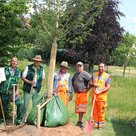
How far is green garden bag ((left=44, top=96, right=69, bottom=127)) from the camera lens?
896 centimetres

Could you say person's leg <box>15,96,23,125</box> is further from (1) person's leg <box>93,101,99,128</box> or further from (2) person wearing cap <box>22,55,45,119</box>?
(1) person's leg <box>93,101,99,128</box>

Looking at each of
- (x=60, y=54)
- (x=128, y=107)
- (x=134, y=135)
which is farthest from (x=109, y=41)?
(x=134, y=135)

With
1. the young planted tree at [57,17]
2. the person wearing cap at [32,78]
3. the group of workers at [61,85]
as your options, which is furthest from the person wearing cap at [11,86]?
the young planted tree at [57,17]

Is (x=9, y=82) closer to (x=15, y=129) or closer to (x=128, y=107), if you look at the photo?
(x=15, y=129)

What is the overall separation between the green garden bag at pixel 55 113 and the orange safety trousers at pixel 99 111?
1166mm

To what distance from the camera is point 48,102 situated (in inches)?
359

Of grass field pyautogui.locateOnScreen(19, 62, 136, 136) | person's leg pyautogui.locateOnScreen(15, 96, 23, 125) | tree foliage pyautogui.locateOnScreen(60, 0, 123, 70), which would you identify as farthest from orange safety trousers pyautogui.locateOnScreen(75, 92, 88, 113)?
tree foliage pyautogui.locateOnScreen(60, 0, 123, 70)

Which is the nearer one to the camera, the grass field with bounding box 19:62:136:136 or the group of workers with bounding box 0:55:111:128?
the group of workers with bounding box 0:55:111:128

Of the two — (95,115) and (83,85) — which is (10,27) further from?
(95,115)

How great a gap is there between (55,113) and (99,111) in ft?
4.92

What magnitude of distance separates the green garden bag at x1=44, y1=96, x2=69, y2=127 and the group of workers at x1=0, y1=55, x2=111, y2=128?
0.32 m

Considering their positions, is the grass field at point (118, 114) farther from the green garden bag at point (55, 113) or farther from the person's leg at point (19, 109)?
the person's leg at point (19, 109)

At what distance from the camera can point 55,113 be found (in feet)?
29.7

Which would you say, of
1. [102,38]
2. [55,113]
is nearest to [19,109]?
[55,113]
